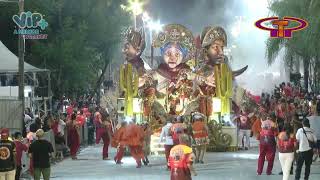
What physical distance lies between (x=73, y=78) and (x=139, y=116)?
11.4m

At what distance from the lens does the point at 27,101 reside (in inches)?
1184

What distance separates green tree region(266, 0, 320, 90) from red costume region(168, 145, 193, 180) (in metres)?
13.7

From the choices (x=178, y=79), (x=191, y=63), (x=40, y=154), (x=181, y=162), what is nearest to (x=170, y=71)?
(x=178, y=79)

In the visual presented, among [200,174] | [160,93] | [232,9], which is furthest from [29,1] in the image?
[232,9]

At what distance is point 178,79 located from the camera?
29.8m

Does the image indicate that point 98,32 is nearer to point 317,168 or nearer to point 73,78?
point 73,78

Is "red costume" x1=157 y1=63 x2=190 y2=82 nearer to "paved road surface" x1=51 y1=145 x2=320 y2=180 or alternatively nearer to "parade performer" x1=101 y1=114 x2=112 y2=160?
"paved road surface" x1=51 y1=145 x2=320 y2=180

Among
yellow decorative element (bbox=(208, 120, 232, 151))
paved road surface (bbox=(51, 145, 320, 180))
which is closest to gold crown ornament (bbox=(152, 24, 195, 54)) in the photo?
yellow decorative element (bbox=(208, 120, 232, 151))

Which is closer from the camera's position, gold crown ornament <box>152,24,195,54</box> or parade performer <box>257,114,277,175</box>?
parade performer <box>257,114,277,175</box>

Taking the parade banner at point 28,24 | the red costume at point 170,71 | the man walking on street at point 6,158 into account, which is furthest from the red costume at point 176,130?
the red costume at point 170,71

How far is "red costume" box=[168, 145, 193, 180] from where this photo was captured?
12727mm

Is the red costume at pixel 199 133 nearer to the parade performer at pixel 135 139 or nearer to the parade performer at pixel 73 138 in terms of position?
the parade performer at pixel 135 139

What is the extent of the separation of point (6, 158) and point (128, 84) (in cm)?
1511

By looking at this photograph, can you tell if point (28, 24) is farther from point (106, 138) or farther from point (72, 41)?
point (72, 41)
